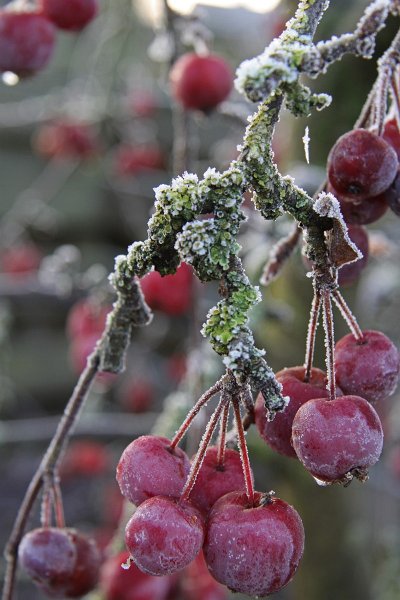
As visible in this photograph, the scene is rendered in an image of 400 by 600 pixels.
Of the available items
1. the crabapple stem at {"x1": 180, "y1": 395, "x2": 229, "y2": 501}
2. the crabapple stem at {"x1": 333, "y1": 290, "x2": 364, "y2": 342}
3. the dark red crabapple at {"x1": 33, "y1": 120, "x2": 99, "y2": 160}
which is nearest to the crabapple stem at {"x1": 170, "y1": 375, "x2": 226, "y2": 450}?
the crabapple stem at {"x1": 180, "y1": 395, "x2": 229, "y2": 501}

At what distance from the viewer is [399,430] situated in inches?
99.3

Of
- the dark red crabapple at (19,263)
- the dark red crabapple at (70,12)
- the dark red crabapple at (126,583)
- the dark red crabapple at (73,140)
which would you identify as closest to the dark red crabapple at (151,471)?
the dark red crabapple at (126,583)

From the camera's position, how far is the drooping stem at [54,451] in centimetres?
70

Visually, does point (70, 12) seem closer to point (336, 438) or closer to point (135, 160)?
point (336, 438)

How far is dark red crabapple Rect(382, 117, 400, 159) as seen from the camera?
68 cm

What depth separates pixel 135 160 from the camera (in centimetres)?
305

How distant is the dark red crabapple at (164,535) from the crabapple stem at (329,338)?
0.48 ft

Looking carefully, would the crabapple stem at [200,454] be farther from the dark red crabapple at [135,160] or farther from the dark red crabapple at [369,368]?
the dark red crabapple at [135,160]

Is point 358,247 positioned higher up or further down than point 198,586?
higher up

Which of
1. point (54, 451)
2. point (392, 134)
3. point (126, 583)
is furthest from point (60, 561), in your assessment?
point (392, 134)

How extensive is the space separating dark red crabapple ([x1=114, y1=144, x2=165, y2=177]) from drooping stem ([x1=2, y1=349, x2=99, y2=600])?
7.84ft

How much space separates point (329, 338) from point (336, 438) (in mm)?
77

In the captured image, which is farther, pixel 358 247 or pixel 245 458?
pixel 358 247

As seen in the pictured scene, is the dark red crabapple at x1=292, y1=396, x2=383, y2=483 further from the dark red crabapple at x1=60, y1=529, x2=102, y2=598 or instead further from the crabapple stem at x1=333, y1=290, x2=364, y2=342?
the dark red crabapple at x1=60, y1=529, x2=102, y2=598
